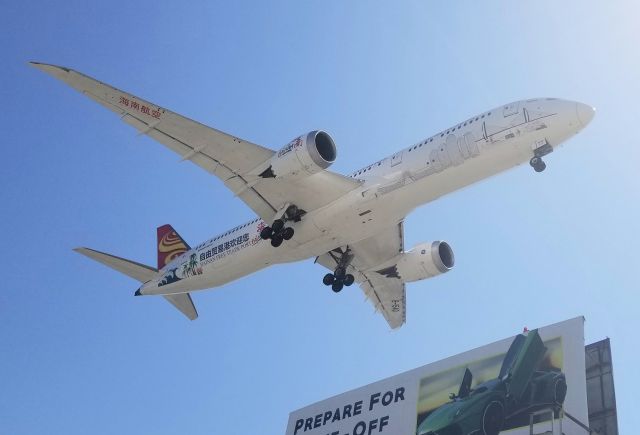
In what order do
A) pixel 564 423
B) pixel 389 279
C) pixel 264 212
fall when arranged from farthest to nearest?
pixel 389 279, pixel 264 212, pixel 564 423

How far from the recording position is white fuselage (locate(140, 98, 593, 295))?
32.9 metres

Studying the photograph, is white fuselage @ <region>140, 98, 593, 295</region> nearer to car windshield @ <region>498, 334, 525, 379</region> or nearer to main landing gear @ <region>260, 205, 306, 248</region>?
main landing gear @ <region>260, 205, 306, 248</region>

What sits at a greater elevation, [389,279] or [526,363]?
[389,279]

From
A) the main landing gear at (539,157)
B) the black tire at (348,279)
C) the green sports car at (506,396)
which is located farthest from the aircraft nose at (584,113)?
the black tire at (348,279)

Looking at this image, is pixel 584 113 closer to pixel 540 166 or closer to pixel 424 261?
pixel 540 166

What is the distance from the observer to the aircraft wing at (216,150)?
112 feet

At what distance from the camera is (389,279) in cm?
4384

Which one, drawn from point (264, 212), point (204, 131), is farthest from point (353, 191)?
point (204, 131)

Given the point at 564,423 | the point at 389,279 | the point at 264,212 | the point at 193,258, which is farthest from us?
the point at 389,279

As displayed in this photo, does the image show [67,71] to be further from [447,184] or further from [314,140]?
[447,184]

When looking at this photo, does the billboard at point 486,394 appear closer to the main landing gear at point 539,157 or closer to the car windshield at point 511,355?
the car windshield at point 511,355

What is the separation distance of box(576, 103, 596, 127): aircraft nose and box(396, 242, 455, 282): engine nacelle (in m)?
11.4

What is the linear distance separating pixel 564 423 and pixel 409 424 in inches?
356

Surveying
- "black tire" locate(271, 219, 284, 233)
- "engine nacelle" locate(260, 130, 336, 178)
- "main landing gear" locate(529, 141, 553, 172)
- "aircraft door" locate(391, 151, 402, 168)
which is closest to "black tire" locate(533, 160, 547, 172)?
"main landing gear" locate(529, 141, 553, 172)
